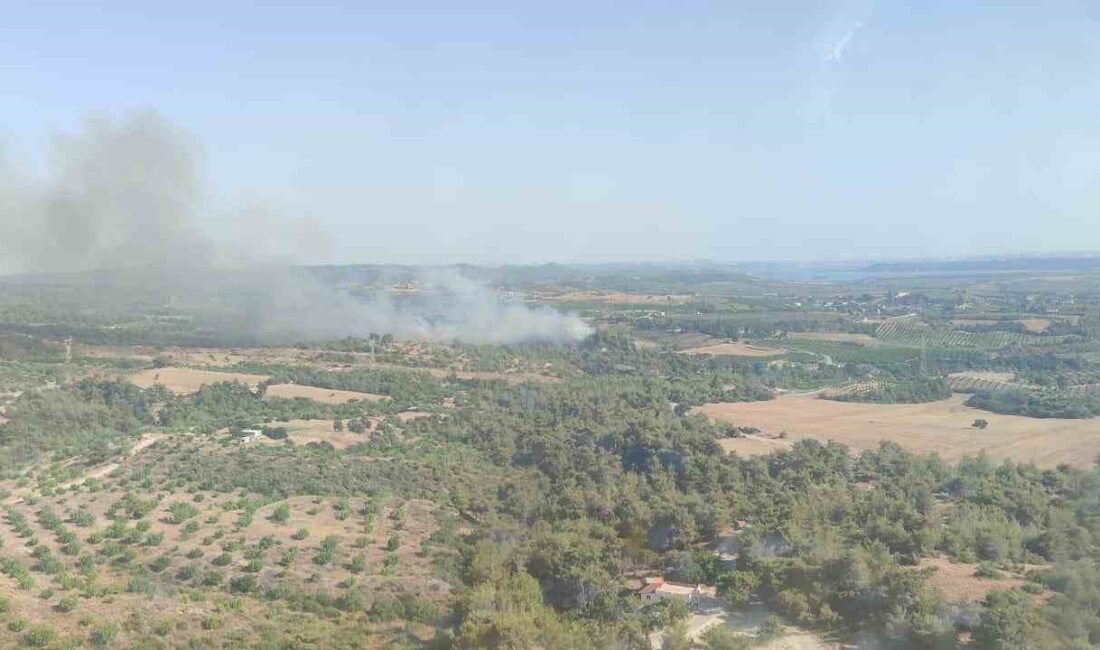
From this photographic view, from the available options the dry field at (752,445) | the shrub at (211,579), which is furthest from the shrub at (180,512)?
the dry field at (752,445)

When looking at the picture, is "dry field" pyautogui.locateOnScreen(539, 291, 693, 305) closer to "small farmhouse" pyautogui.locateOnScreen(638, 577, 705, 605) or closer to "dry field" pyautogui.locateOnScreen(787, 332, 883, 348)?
"dry field" pyautogui.locateOnScreen(787, 332, 883, 348)

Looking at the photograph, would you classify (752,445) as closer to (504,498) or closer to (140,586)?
(504,498)

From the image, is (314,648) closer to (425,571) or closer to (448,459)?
(425,571)

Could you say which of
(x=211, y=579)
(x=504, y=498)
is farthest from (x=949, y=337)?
(x=211, y=579)

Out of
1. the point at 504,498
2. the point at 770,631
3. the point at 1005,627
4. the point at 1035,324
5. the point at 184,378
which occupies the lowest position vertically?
the point at 504,498

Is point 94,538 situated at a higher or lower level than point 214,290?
lower

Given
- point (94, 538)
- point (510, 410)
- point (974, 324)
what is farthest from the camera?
point (974, 324)

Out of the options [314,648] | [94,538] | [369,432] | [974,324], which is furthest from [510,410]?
[974,324]
